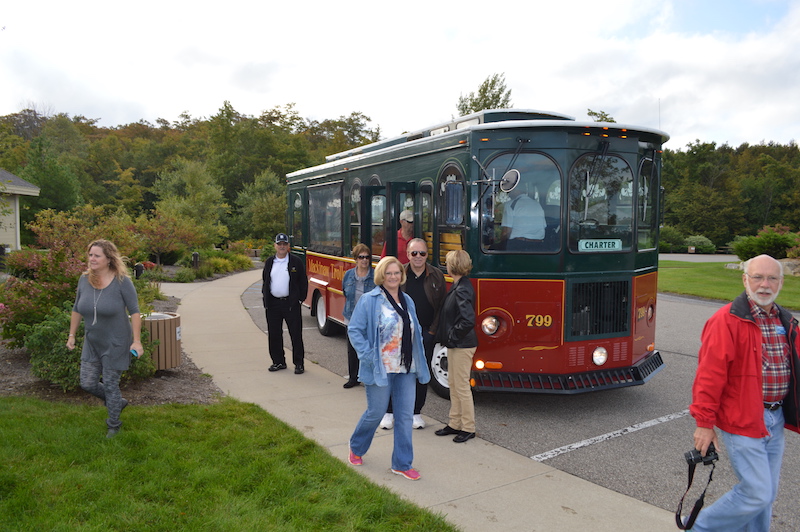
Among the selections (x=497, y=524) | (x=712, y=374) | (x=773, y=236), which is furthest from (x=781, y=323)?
(x=773, y=236)

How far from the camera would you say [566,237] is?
6.10 m

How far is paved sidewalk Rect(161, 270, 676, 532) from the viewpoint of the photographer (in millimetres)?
3953

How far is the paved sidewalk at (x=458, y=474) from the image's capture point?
13.0 feet

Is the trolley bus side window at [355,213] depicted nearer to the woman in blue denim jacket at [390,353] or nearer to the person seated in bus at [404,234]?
the person seated in bus at [404,234]

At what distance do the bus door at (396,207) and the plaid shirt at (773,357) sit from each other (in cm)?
457

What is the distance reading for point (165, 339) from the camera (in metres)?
7.28

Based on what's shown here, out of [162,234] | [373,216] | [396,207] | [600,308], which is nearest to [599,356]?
[600,308]

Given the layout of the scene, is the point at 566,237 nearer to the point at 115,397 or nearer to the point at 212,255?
the point at 115,397

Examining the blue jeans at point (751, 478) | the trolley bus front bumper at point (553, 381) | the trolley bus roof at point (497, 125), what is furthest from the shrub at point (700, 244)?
the blue jeans at point (751, 478)

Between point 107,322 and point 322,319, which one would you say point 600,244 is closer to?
point 107,322

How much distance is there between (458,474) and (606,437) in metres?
1.75

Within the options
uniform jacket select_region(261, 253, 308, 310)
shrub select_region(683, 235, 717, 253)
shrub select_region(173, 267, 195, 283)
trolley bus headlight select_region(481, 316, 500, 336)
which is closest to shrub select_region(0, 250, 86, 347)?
uniform jacket select_region(261, 253, 308, 310)

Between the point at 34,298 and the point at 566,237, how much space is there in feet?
20.5

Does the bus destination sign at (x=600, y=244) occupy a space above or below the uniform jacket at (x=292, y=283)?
above
